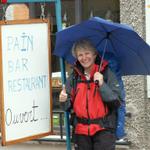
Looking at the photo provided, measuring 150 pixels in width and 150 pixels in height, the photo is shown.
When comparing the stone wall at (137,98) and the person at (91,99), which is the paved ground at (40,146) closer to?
the stone wall at (137,98)

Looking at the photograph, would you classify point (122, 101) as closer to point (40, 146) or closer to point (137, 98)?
point (137, 98)

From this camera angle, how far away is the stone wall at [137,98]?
21.4 ft

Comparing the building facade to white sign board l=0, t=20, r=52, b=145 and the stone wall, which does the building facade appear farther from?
white sign board l=0, t=20, r=52, b=145

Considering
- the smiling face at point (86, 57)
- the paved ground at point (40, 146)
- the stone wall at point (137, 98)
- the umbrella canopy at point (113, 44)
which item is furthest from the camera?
the paved ground at point (40, 146)

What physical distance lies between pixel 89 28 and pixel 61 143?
314cm

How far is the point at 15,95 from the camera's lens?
4.27m

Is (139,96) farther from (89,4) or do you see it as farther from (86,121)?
(86,121)

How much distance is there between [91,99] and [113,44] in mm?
511

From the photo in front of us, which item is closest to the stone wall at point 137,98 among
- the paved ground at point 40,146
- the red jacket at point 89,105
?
the paved ground at point 40,146

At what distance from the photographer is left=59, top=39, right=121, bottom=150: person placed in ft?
13.7

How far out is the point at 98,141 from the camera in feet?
13.9

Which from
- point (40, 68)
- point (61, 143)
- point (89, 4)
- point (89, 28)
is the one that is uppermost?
point (89, 4)

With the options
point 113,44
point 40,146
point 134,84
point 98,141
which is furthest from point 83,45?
point 40,146

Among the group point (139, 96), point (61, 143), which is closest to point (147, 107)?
point (139, 96)
